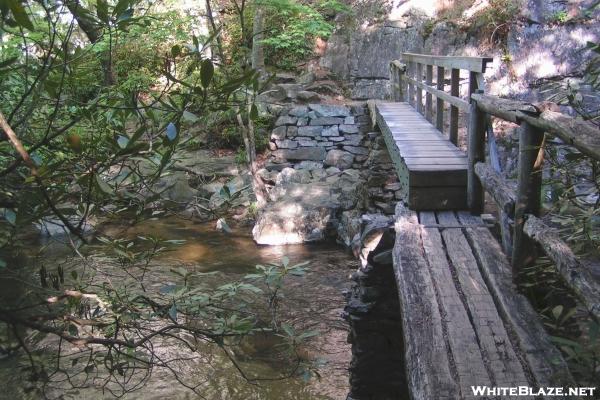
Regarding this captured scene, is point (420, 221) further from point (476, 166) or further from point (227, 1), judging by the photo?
point (227, 1)

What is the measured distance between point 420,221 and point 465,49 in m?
10.1

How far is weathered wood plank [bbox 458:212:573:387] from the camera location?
200cm

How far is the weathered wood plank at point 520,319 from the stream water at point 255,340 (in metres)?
0.84

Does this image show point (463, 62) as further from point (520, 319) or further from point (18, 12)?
point (18, 12)

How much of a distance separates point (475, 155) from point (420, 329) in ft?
6.18

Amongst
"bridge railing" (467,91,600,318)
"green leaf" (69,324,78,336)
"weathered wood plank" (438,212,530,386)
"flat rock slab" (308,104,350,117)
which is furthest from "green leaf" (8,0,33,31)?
"flat rock slab" (308,104,350,117)

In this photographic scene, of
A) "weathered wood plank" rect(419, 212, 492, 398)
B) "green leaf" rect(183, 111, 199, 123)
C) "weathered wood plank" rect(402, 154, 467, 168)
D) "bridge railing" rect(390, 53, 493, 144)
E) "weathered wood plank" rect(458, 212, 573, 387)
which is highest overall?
"green leaf" rect(183, 111, 199, 123)

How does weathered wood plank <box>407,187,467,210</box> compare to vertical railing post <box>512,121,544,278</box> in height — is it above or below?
below

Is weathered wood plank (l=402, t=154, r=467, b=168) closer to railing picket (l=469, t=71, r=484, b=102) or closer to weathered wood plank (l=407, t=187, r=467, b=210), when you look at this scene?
weathered wood plank (l=407, t=187, r=467, b=210)

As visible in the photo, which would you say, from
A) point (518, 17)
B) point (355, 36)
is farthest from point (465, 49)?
point (355, 36)

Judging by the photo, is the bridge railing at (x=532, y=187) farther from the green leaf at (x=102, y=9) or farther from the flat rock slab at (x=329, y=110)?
the flat rock slab at (x=329, y=110)

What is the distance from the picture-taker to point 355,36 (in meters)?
14.3

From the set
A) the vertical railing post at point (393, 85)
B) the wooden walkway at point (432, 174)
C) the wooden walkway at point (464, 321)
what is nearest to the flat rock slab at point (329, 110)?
the vertical railing post at point (393, 85)

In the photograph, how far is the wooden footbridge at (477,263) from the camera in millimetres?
2033
